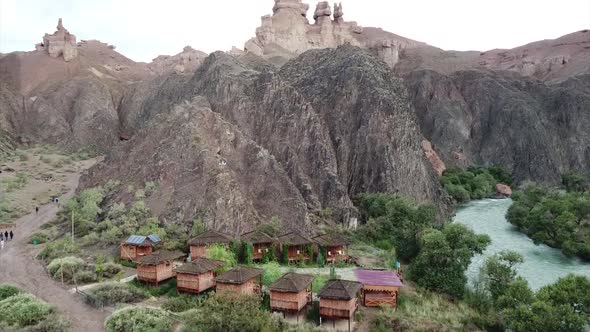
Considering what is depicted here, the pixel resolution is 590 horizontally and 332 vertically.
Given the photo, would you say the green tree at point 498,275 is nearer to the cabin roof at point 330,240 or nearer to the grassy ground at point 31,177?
the cabin roof at point 330,240

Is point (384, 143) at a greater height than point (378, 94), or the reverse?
point (378, 94)

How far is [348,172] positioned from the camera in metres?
65.6

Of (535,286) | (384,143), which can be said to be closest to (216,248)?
(535,286)

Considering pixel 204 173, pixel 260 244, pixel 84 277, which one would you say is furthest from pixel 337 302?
pixel 204 173

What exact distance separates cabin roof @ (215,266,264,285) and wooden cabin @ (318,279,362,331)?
4217mm

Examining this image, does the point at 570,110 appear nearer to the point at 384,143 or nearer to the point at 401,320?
the point at 384,143

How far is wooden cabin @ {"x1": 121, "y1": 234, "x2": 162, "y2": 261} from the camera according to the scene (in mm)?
35875

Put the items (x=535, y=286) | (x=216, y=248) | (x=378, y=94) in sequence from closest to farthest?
(x=216, y=248), (x=535, y=286), (x=378, y=94)

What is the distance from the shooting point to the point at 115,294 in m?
29.2

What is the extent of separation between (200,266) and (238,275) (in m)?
2.79

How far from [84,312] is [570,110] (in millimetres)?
108113

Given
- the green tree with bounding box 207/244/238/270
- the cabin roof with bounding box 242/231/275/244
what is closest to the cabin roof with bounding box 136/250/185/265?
the green tree with bounding box 207/244/238/270

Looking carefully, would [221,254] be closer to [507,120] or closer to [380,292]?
[380,292]

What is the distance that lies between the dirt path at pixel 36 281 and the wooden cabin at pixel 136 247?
16.8 feet
